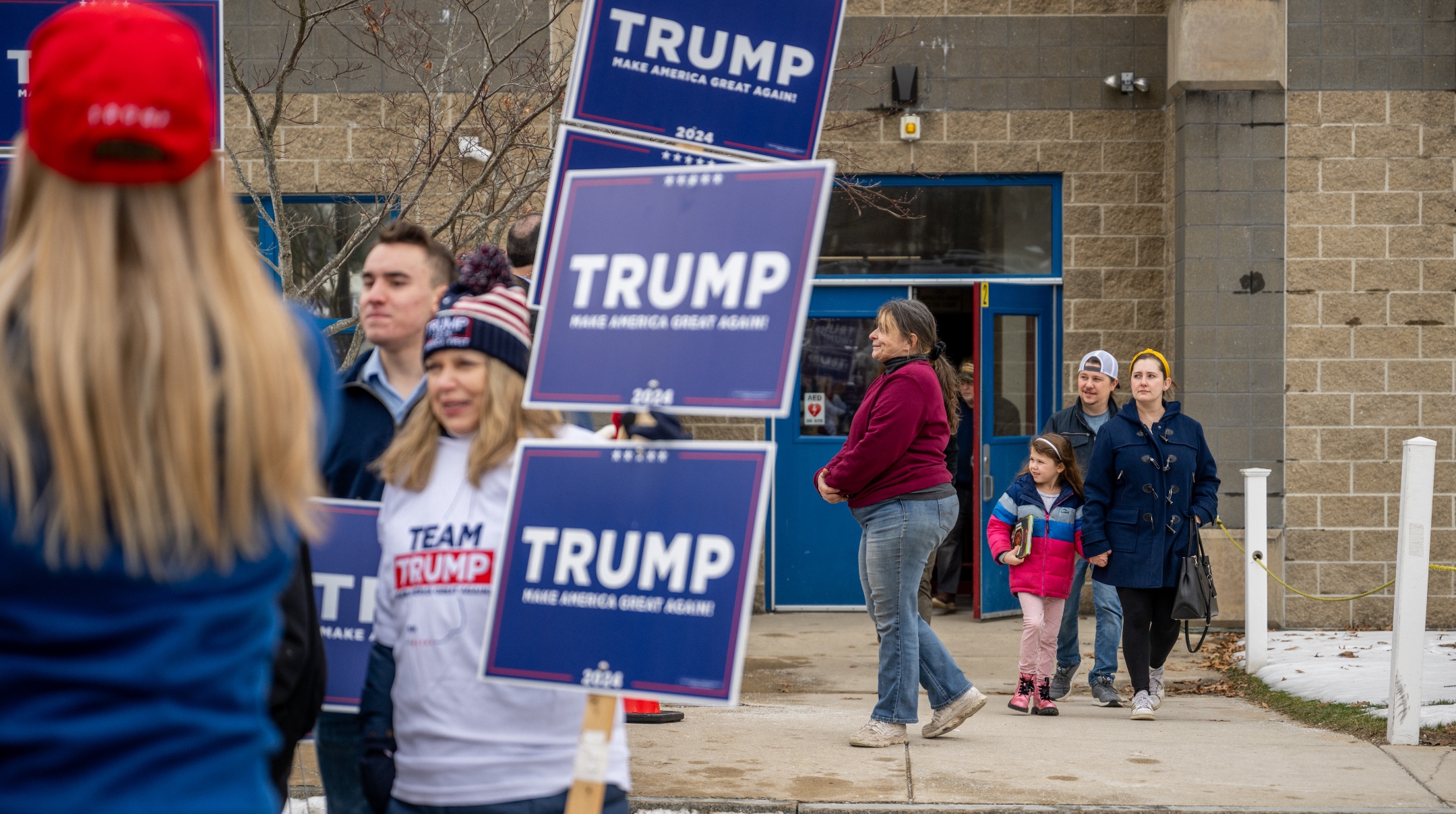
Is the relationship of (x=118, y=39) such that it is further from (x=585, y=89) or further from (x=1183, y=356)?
(x=1183, y=356)

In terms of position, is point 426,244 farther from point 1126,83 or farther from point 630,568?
point 1126,83

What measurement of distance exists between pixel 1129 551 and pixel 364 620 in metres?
4.90

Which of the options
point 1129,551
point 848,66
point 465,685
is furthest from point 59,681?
point 848,66

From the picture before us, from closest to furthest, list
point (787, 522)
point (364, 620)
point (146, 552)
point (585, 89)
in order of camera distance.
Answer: point (146, 552) < point (364, 620) < point (585, 89) < point (787, 522)

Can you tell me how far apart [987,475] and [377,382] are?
7.32m

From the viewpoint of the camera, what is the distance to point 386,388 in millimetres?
3424

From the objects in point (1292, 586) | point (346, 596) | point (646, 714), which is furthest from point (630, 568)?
point (1292, 586)

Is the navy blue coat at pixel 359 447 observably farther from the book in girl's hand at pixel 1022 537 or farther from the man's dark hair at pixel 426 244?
the book in girl's hand at pixel 1022 537

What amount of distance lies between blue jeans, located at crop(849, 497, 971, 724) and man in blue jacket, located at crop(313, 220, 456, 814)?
2.99m

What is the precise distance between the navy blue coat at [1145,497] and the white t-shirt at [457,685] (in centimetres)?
494

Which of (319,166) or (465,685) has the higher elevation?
(319,166)

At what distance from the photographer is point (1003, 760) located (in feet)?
19.6

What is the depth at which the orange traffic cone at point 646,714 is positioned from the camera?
6715mm

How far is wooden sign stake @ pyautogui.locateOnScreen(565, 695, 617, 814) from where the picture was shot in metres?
2.54
